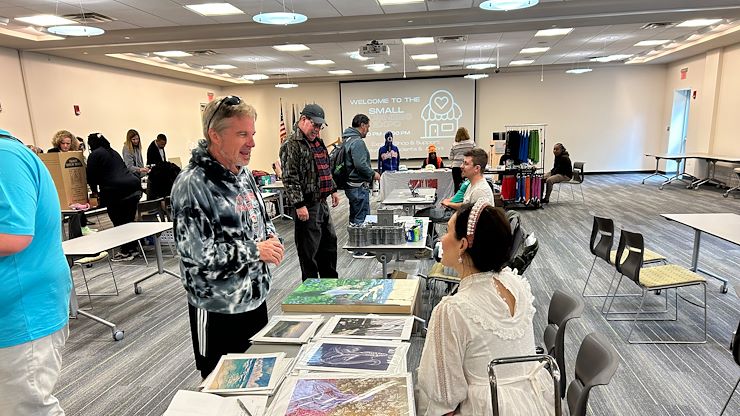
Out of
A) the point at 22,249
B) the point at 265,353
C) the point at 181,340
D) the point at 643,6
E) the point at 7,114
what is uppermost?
the point at 643,6

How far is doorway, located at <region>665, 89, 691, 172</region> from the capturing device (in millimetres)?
12539

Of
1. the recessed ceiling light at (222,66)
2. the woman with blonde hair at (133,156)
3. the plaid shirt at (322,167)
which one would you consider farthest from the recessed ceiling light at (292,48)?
the plaid shirt at (322,167)

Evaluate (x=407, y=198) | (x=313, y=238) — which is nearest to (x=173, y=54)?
(x=407, y=198)

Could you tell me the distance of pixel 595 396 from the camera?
2.58m

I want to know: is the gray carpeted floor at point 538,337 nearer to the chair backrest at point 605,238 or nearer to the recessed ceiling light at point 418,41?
the chair backrest at point 605,238

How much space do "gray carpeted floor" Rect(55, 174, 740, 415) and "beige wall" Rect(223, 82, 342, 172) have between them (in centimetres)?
904

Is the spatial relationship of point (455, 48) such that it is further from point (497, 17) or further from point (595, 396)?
point (595, 396)

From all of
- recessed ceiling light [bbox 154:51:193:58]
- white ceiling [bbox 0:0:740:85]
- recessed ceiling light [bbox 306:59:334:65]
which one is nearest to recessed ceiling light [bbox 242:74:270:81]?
recessed ceiling light [bbox 306:59:334:65]

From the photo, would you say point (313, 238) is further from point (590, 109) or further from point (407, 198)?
point (590, 109)

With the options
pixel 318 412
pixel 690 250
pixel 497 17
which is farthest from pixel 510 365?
pixel 497 17

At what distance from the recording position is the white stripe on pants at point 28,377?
139 centimetres

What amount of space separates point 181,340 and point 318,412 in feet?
9.06

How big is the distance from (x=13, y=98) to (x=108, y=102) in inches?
87.8

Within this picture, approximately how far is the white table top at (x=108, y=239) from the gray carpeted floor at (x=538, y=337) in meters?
0.76
